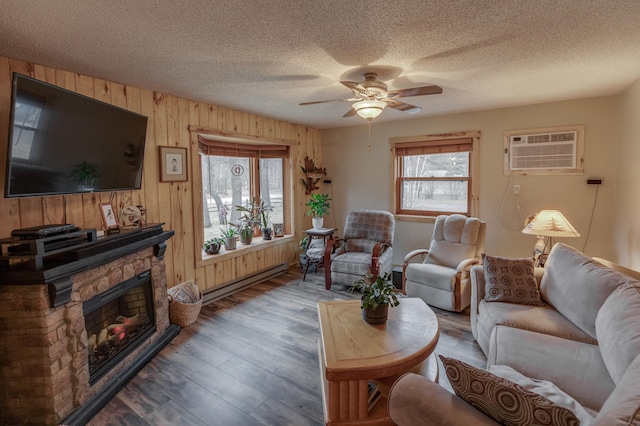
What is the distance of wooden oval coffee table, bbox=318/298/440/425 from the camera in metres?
1.75

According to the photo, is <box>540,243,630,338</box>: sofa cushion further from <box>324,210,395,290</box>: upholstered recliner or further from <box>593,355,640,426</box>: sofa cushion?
<box>324,210,395,290</box>: upholstered recliner

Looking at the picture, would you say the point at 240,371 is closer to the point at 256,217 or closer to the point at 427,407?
the point at 427,407

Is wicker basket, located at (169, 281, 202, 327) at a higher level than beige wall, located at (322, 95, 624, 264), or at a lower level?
lower

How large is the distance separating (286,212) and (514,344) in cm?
379

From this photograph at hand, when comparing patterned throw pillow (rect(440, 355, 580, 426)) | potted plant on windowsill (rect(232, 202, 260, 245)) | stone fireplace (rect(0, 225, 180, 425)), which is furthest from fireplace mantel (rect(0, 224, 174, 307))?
patterned throw pillow (rect(440, 355, 580, 426))

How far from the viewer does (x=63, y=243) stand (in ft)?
6.47

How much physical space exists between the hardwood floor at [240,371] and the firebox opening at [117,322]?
0.75 feet

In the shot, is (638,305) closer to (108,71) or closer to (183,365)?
(183,365)

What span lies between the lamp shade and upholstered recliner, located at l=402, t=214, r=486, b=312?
603 millimetres

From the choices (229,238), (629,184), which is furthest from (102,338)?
(629,184)

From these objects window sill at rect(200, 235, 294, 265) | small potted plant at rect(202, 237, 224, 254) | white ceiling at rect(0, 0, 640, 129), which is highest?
white ceiling at rect(0, 0, 640, 129)

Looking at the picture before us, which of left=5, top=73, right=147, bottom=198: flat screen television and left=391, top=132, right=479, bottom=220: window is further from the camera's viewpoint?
left=391, top=132, right=479, bottom=220: window

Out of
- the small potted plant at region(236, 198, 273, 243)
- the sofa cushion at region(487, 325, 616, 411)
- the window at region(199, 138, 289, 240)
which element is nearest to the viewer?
the sofa cushion at region(487, 325, 616, 411)

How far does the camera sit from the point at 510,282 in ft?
8.33
